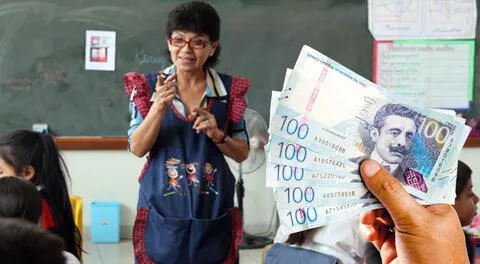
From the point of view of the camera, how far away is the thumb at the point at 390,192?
3.21 feet

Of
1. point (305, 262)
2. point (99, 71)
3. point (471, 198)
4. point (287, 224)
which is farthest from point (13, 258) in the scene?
point (99, 71)

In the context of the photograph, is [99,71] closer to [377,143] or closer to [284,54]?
[284,54]

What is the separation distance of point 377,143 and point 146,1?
3979 millimetres

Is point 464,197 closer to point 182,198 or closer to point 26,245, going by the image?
point 182,198

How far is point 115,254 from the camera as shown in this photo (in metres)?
4.64

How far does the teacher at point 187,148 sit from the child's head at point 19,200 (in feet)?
1.17

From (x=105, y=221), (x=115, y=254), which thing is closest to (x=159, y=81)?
(x=115, y=254)

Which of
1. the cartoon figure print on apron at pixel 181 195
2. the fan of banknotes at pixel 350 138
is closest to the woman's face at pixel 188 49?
the cartoon figure print on apron at pixel 181 195

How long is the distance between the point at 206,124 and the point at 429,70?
132 inches

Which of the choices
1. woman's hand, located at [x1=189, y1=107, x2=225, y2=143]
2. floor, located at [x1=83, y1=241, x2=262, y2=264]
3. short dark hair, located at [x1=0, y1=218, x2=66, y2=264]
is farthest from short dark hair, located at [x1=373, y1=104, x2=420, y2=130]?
floor, located at [x1=83, y1=241, x2=262, y2=264]

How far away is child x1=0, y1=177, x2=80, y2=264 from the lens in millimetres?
2082

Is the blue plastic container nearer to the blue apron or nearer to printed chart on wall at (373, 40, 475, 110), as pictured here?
printed chart on wall at (373, 40, 475, 110)

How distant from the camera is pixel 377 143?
107 centimetres

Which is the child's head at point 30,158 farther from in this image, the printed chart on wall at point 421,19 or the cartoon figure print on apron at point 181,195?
the printed chart on wall at point 421,19
